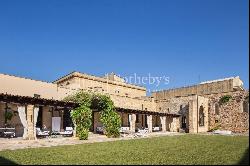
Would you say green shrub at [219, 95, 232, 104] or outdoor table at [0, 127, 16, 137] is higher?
green shrub at [219, 95, 232, 104]

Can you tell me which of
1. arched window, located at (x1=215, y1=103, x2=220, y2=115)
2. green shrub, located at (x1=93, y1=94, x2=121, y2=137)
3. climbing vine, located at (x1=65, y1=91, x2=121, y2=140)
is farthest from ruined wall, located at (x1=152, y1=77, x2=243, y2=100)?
green shrub, located at (x1=93, y1=94, x2=121, y2=137)

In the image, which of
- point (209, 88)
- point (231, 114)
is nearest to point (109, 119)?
point (231, 114)

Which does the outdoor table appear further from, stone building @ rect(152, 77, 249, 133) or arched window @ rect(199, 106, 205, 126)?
arched window @ rect(199, 106, 205, 126)

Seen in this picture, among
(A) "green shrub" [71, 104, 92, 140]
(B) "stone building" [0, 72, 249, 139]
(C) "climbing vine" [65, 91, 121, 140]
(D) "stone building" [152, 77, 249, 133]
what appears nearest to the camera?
(A) "green shrub" [71, 104, 92, 140]

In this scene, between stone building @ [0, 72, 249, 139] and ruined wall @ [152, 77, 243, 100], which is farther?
ruined wall @ [152, 77, 243, 100]

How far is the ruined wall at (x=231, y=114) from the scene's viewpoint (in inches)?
1325

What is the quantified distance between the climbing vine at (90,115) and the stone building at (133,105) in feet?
2.90

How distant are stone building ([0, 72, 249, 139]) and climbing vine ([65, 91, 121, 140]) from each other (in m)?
0.88

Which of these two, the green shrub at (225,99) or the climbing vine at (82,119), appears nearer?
the climbing vine at (82,119)

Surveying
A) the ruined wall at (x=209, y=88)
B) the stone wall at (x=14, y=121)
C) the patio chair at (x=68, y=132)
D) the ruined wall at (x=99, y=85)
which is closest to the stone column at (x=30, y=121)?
the patio chair at (x=68, y=132)

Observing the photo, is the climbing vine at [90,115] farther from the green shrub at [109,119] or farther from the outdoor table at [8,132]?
the outdoor table at [8,132]

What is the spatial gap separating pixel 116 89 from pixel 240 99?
62.2ft

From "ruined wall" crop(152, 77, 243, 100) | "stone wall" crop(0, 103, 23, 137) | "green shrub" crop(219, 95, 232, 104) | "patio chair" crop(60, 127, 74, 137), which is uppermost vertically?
"ruined wall" crop(152, 77, 243, 100)

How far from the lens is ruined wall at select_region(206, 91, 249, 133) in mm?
33656
